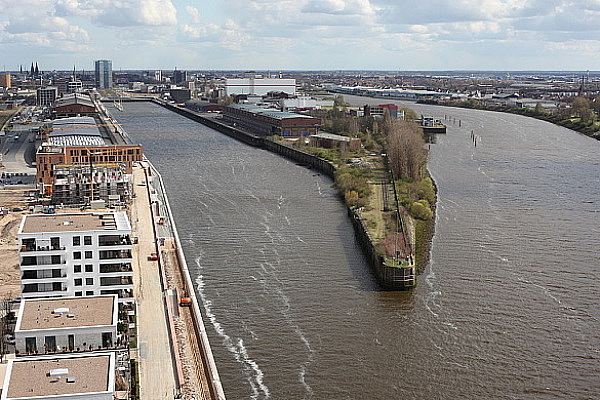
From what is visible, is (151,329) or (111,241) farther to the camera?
(111,241)

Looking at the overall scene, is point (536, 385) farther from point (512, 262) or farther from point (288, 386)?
point (512, 262)

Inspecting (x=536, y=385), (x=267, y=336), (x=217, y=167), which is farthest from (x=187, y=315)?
(x=217, y=167)

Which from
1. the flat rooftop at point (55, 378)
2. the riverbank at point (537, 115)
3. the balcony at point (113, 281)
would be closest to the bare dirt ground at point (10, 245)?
the balcony at point (113, 281)

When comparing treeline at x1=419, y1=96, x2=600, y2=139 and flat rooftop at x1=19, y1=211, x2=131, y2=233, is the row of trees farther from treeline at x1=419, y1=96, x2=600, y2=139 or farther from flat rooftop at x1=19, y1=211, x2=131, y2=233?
treeline at x1=419, y1=96, x2=600, y2=139

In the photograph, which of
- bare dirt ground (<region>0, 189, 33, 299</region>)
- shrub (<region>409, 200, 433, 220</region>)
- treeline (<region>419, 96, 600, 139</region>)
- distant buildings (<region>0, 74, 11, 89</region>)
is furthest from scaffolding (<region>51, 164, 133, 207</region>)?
distant buildings (<region>0, 74, 11, 89</region>)

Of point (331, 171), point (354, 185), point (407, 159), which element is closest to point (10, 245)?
point (354, 185)

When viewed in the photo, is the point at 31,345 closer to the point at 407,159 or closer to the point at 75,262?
the point at 75,262

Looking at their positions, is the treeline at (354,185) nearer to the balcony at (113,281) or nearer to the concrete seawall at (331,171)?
the concrete seawall at (331,171)
